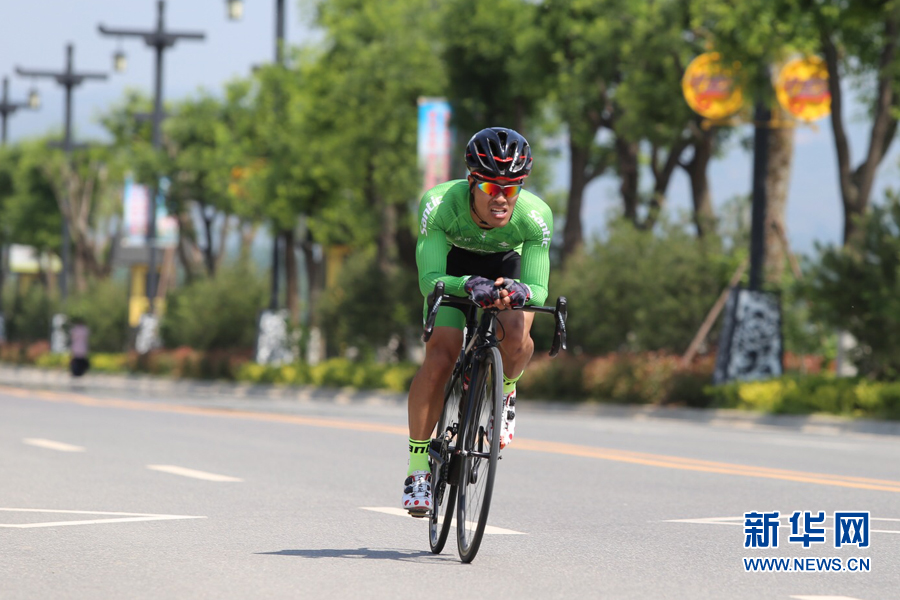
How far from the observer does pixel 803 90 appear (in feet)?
93.9

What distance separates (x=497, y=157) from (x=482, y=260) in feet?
2.37

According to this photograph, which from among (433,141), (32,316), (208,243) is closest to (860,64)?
(433,141)

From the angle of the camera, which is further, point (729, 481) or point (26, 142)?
point (26, 142)

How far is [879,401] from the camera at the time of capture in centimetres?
2477

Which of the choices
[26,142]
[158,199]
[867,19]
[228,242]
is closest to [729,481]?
[867,19]

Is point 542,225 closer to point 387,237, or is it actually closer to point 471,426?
point 471,426

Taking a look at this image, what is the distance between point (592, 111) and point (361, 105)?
304 inches

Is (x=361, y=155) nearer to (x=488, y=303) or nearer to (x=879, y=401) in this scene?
(x=879, y=401)

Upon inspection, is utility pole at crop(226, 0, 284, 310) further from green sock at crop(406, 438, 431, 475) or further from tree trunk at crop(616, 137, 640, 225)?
green sock at crop(406, 438, 431, 475)

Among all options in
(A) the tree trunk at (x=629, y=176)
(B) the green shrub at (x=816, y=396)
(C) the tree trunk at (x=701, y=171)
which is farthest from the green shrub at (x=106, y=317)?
(B) the green shrub at (x=816, y=396)

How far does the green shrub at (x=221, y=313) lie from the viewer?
54500 mm

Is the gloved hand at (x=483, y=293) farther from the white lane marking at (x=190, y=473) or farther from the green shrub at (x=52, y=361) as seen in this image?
the green shrub at (x=52, y=361)

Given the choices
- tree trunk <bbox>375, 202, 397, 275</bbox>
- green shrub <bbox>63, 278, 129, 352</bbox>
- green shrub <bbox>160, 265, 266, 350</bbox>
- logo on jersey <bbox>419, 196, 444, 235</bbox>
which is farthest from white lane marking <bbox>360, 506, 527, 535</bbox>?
green shrub <bbox>63, 278, 129, 352</bbox>

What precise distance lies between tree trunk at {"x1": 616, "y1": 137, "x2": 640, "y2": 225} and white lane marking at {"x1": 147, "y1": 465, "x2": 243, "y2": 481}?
25.9 m
